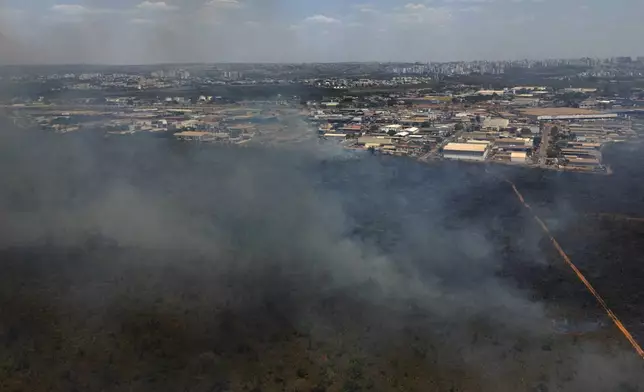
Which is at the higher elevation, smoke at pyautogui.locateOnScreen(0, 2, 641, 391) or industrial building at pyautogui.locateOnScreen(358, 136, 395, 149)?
industrial building at pyautogui.locateOnScreen(358, 136, 395, 149)

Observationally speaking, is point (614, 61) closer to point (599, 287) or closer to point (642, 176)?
point (642, 176)

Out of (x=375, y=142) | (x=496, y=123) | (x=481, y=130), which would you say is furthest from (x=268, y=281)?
(x=496, y=123)

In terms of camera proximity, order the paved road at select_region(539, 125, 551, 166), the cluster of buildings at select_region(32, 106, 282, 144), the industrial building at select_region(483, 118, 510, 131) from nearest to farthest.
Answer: the paved road at select_region(539, 125, 551, 166)
the cluster of buildings at select_region(32, 106, 282, 144)
the industrial building at select_region(483, 118, 510, 131)

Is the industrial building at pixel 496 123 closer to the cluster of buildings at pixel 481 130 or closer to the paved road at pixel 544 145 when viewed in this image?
the cluster of buildings at pixel 481 130

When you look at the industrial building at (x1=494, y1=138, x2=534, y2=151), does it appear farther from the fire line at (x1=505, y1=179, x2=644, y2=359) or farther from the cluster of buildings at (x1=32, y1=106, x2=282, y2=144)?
the cluster of buildings at (x1=32, y1=106, x2=282, y2=144)

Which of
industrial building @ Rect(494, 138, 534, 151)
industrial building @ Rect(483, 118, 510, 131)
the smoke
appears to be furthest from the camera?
industrial building @ Rect(483, 118, 510, 131)

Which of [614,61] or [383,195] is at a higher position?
[614,61]

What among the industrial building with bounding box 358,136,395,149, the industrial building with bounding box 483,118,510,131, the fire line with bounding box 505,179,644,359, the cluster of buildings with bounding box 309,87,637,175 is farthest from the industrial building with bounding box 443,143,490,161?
the fire line with bounding box 505,179,644,359

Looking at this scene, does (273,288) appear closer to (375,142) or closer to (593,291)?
(593,291)

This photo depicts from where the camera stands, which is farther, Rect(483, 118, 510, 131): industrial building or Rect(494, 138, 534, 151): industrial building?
Rect(483, 118, 510, 131): industrial building

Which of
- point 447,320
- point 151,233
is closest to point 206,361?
point 447,320
